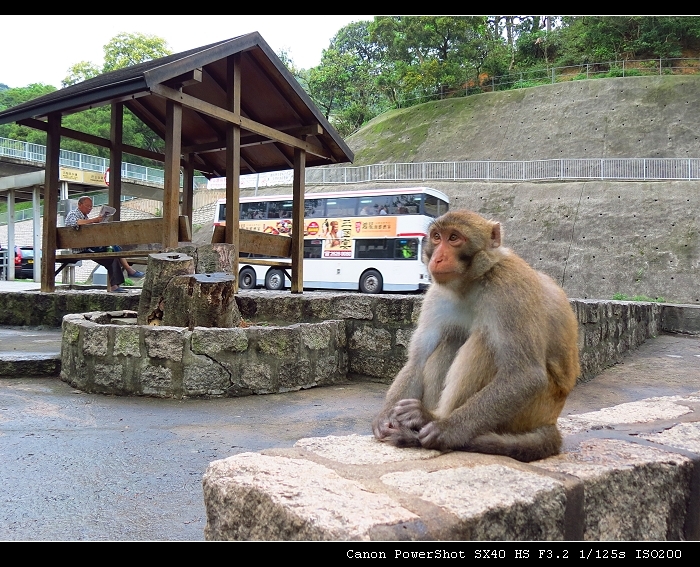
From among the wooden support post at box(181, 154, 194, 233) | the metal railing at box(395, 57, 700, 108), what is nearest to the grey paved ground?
the wooden support post at box(181, 154, 194, 233)

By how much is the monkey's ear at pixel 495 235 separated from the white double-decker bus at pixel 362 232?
1639 centimetres

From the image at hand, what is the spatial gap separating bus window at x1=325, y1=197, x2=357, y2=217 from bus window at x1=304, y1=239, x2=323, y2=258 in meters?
1.17

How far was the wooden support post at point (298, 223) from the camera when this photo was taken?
33.0ft

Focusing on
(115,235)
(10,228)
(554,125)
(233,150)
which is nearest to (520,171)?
(554,125)

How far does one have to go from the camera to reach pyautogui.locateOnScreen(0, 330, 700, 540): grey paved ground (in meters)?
2.61

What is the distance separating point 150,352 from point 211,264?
1799 mm

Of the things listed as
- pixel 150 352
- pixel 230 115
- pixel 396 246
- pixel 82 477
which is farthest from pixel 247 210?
pixel 82 477

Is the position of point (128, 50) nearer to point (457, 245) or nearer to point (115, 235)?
point (115, 235)

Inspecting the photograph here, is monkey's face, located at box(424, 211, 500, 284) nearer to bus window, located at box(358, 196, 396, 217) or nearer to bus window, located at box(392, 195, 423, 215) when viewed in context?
bus window, located at box(392, 195, 423, 215)

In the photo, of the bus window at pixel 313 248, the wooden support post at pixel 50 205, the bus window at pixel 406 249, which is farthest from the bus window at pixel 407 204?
the wooden support post at pixel 50 205

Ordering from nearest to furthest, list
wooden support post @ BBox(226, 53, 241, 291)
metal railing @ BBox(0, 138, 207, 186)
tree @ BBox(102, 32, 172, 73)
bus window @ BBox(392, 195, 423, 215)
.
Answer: wooden support post @ BBox(226, 53, 241, 291) < bus window @ BBox(392, 195, 423, 215) < metal railing @ BBox(0, 138, 207, 186) < tree @ BBox(102, 32, 172, 73)

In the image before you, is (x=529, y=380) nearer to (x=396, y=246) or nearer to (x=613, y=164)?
(x=396, y=246)

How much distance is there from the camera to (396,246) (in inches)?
806

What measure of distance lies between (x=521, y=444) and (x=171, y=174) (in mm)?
6482
